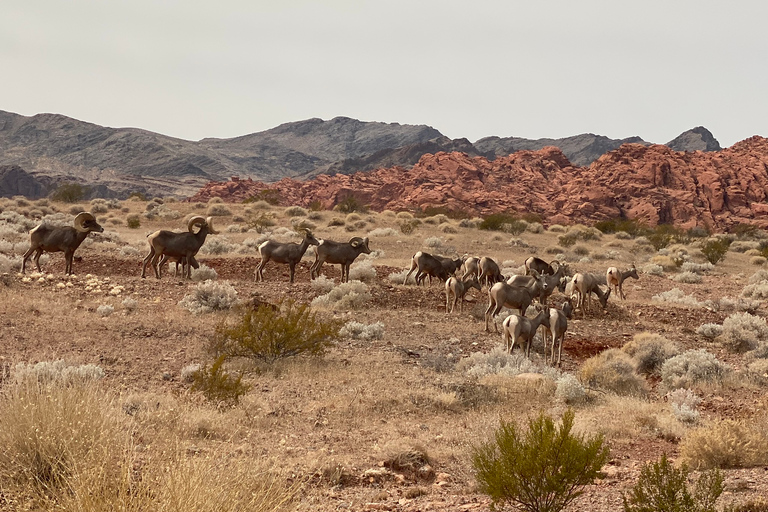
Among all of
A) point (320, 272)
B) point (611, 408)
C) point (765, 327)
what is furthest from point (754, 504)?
point (320, 272)

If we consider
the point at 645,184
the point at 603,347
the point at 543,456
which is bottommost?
the point at 603,347

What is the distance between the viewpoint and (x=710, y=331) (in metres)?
16.0

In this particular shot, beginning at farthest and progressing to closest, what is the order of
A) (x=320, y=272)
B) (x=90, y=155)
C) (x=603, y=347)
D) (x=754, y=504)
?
(x=90, y=155) → (x=320, y=272) → (x=603, y=347) → (x=754, y=504)

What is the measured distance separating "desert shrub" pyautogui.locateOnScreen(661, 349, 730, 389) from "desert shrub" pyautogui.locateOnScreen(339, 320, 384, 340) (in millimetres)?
5537

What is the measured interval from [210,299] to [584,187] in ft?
247

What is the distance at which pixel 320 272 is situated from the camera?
2178cm

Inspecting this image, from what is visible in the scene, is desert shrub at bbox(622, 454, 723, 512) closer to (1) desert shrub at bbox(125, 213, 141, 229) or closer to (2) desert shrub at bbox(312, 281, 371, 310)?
(2) desert shrub at bbox(312, 281, 371, 310)

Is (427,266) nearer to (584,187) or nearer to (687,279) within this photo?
(687,279)

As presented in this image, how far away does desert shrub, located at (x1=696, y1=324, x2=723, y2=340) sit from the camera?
1600 cm

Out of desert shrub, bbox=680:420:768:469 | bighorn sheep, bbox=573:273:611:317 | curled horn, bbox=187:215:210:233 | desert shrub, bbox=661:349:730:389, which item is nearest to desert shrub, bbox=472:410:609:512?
desert shrub, bbox=680:420:768:469

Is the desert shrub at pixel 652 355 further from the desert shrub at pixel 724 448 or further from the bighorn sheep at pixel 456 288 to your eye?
the desert shrub at pixel 724 448

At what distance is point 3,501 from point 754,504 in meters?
5.84

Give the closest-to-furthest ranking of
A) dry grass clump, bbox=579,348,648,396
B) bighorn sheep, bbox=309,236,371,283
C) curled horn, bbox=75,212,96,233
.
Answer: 1. dry grass clump, bbox=579,348,648,396
2. curled horn, bbox=75,212,96,233
3. bighorn sheep, bbox=309,236,371,283

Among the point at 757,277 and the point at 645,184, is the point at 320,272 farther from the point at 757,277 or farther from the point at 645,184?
the point at 645,184
